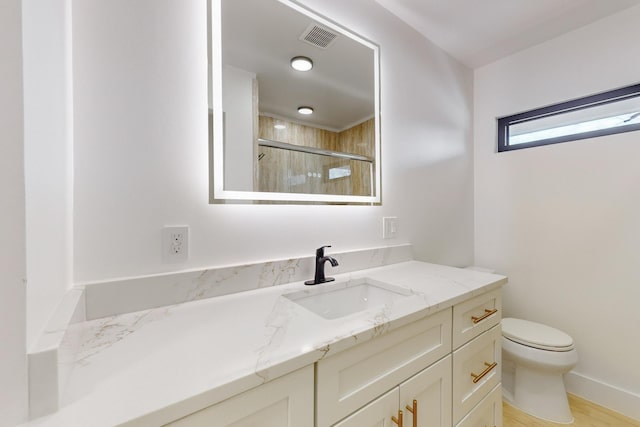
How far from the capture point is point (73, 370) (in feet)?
1.62

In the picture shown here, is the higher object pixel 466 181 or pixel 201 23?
pixel 201 23

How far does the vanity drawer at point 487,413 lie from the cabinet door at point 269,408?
78 cm

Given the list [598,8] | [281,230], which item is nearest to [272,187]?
[281,230]

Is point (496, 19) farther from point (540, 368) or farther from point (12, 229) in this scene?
point (12, 229)

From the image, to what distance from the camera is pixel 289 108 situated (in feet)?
3.84

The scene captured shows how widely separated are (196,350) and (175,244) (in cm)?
43

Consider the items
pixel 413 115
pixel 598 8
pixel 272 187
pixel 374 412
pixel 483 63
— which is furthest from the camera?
pixel 483 63

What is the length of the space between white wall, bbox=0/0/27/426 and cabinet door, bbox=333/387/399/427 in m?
0.60

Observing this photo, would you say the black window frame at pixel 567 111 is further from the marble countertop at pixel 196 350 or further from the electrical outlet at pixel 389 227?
the marble countertop at pixel 196 350

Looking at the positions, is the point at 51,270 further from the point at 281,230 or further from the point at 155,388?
the point at 281,230

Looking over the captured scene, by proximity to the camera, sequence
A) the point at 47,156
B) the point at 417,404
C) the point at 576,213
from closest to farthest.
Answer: the point at 47,156 → the point at 417,404 → the point at 576,213

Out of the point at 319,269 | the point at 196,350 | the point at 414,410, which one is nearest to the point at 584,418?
the point at 414,410

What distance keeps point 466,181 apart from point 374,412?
6.45ft

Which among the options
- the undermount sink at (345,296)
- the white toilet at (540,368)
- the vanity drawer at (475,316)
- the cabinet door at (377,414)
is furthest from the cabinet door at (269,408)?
the white toilet at (540,368)
